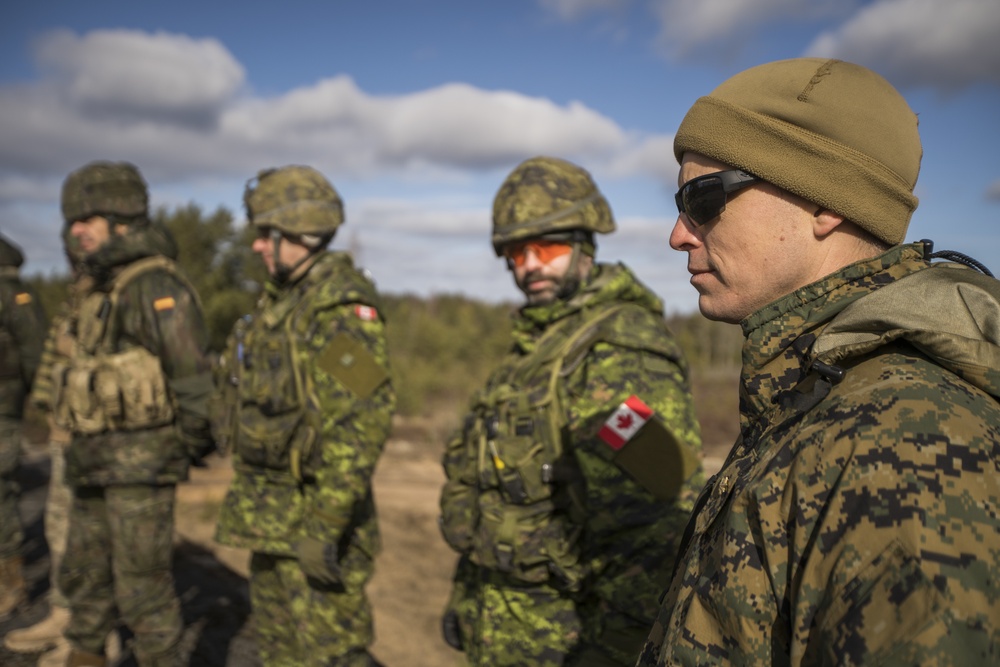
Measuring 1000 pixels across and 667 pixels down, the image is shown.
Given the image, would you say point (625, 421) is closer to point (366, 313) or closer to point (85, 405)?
point (366, 313)

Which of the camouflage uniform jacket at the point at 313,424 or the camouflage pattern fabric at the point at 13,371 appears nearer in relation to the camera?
the camouflage uniform jacket at the point at 313,424

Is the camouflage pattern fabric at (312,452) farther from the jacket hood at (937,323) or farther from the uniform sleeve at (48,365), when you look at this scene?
the jacket hood at (937,323)

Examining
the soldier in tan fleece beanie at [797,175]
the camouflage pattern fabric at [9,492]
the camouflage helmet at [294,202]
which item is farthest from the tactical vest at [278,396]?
the camouflage pattern fabric at [9,492]

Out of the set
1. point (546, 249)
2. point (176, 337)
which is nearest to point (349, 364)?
point (546, 249)

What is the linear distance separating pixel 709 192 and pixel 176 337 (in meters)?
3.81

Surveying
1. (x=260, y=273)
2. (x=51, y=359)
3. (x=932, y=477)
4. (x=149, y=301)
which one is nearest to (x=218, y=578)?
(x=51, y=359)

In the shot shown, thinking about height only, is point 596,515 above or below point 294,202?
below

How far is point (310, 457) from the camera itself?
377 centimetres

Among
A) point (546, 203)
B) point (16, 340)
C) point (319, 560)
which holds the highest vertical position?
point (546, 203)

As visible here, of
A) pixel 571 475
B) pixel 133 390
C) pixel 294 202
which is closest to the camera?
pixel 571 475

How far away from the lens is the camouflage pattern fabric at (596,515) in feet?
8.94

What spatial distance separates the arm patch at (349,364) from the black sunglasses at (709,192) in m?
2.57

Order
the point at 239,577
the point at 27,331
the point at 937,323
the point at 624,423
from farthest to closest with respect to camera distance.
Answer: the point at 239,577
the point at 27,331
the point at 624,423
the point at 937,323

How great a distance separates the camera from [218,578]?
6.61 m
